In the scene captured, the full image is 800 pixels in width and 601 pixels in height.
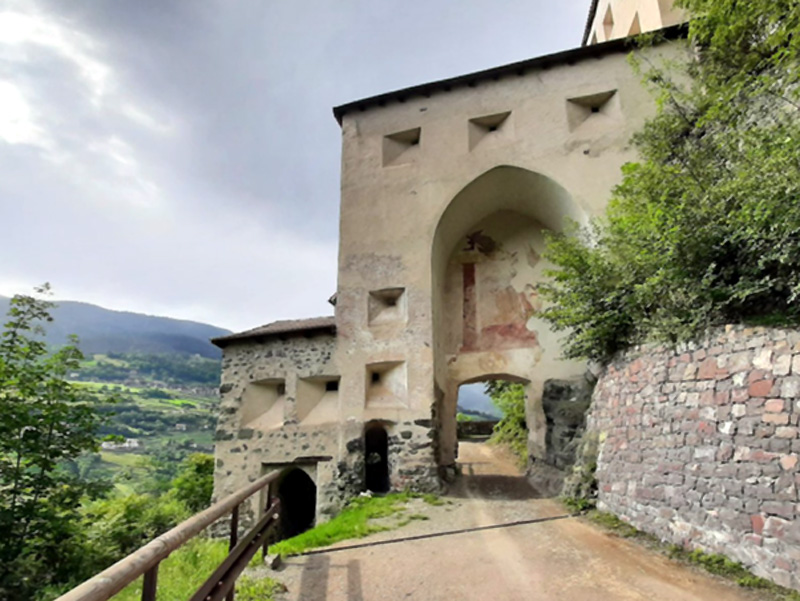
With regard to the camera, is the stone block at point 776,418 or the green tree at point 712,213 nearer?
the stone block at point 776,418

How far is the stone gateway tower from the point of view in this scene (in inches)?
350

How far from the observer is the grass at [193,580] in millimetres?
3131

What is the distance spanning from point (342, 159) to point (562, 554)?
9.46m

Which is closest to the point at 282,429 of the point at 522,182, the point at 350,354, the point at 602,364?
the point at 350,354

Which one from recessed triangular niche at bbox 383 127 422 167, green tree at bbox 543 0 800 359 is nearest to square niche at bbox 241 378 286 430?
recessed triangular niche at bbox 383 127 422 167

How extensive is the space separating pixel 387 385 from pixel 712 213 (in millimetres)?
6531

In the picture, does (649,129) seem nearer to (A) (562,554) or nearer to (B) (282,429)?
(A) (562,554)

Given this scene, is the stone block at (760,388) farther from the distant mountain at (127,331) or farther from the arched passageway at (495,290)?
the distant mountain at (127,331)

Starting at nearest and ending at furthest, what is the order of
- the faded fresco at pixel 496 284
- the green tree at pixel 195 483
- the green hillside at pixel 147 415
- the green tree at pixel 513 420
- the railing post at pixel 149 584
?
the railing post at pixel 149 584 → the green hillside at pixel 147 415 → the faded fresco at pixel 496 284 → the green tree at pixel 195 483 → the green tree at pixel 513 420

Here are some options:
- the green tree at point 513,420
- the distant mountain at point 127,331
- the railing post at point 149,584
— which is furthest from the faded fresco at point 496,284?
the distant mountain at point 127,331

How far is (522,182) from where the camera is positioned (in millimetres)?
9875

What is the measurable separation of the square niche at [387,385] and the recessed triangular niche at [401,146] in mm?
4875

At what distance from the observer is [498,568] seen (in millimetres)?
3881

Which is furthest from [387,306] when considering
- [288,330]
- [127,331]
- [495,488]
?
[127,331]
